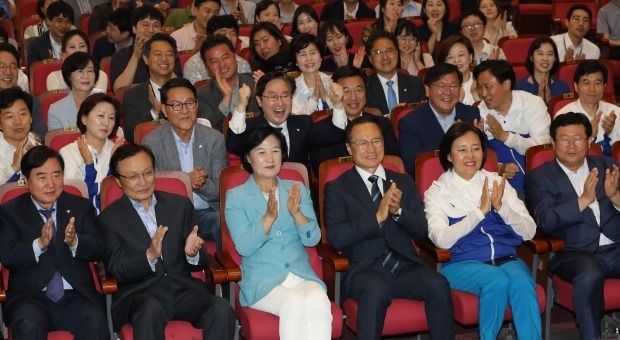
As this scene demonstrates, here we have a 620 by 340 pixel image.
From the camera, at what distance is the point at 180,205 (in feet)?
14.9

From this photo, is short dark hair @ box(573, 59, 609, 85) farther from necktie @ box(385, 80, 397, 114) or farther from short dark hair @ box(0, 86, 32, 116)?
short dark hair @ box(0, 86, 32, 116)

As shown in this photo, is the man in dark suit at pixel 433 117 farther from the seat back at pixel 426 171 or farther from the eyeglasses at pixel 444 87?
the seat back at pixel 426 171

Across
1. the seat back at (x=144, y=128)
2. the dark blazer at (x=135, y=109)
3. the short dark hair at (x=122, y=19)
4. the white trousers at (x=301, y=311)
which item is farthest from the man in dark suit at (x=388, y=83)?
the white trousers at (x=301, y=311)

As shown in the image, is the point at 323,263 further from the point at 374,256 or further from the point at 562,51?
the point at 562,51

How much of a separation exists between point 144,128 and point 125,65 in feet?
5.06

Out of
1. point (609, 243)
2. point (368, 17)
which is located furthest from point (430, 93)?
point (368, 17)

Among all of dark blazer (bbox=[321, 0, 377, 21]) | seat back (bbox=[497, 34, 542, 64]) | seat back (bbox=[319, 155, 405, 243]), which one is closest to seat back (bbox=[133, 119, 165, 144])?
seat back (bbox=[319, 155, 405, 243])

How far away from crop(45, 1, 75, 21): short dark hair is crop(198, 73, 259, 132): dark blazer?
192cm

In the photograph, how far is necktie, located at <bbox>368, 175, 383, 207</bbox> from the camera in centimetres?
476

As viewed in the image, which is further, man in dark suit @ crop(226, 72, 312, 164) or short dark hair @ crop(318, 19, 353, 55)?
short dark hair @ crop(318, 19, 353, 55)

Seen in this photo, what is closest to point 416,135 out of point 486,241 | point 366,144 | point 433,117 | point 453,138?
point 433,117

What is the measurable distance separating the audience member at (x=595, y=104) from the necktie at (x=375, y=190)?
1.64 meters

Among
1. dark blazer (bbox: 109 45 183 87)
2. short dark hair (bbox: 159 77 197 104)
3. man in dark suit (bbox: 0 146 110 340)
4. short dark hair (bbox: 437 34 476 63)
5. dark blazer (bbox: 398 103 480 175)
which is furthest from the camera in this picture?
dark blazer (bbox: 109 45 183 87)

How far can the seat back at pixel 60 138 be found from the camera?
5152 mm
